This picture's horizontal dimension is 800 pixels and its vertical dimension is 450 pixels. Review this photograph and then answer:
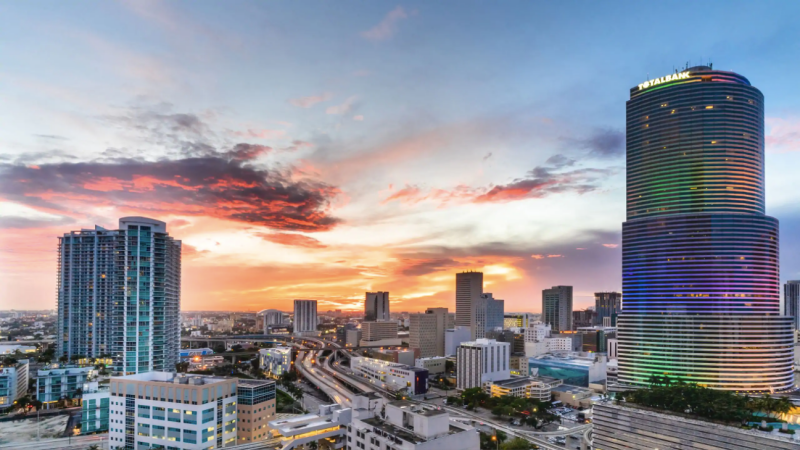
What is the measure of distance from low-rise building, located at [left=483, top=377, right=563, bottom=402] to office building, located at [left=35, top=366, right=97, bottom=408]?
235 ft

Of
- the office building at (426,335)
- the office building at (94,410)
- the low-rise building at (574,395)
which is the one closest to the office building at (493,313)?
the office building at (426,335)

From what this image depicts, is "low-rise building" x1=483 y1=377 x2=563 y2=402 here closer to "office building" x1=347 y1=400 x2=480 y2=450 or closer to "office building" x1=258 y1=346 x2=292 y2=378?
"office building" x1=347 y1=400 x2=480 y2=450

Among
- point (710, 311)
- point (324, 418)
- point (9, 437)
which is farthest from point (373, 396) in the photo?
point (710, 311)

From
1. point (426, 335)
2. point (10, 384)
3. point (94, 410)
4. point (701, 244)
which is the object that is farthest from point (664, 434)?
point (426, 335)

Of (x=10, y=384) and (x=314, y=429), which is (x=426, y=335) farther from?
(x=314, y=429)

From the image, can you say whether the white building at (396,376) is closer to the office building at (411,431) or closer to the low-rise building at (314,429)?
the low-rise building at (314,429)

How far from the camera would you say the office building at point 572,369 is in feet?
344

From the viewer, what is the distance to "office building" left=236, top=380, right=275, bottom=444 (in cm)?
5656

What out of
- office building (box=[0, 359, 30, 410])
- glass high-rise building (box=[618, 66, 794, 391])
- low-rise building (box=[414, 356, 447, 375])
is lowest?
low-rise building (box=[414, 356, 447, 375])

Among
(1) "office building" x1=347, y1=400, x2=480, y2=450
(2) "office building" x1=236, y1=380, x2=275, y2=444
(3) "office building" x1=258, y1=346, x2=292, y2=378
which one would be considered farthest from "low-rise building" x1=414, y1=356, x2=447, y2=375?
(1) "office building" x1=347, y1=400, x2=480, y2=450

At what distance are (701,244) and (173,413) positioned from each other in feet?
293

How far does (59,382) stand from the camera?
76.2 metres

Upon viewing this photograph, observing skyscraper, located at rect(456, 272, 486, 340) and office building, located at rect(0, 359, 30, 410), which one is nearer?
office building, located at rect(0, 359, 30, 410)

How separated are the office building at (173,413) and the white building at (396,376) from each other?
Answer: 182 feet
